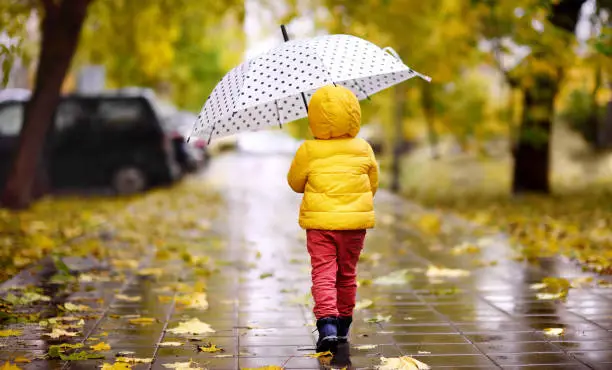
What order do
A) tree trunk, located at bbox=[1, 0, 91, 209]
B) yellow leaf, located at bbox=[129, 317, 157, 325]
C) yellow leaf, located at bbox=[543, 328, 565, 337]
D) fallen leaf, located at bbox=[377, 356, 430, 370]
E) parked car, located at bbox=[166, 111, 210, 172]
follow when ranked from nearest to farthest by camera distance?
1. fallen leaf, located at bbox=[377, 356, 430, 370]
2. yellow leaf, located at bbox=[543, 328, 565, 337]
3. yellow leaf, located at bbox=[129, 317, 157, 325]
4. tree trunk, located at bbox=[1, 0, 91, 209]
5. parked car, located at bbox=[166, 111, 210, 172]

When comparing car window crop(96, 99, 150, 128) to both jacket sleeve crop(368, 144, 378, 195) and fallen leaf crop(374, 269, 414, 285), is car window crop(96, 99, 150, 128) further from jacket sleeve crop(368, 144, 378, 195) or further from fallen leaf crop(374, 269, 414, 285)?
jacket sleeve crop(368, 144, 378, 195)

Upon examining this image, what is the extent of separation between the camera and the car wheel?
57.7 ft

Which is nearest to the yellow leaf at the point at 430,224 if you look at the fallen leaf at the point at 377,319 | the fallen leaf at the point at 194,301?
the fallen leaf at the point at 194,301

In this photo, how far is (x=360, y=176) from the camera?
17.8ft

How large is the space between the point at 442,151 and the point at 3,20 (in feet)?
76.9

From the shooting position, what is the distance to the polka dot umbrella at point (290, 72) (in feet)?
18.0

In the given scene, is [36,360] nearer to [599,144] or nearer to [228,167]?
[599,144]

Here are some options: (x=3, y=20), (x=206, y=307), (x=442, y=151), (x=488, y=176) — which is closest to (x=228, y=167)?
(x=442, y=151)

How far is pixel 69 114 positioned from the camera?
17.2 m

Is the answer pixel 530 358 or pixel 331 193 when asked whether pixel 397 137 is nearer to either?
pixel 331 193

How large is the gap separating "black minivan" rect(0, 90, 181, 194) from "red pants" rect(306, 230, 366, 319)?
1220 centimetres

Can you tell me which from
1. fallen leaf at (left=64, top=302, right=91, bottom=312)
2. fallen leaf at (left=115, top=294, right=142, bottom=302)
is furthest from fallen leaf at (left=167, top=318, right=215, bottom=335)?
fallen leaf at (left=115, top=294, right=142, bottom=302)

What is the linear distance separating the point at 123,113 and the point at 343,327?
1241 centimetres

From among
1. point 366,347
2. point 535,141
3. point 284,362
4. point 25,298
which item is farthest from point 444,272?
point 535,141
